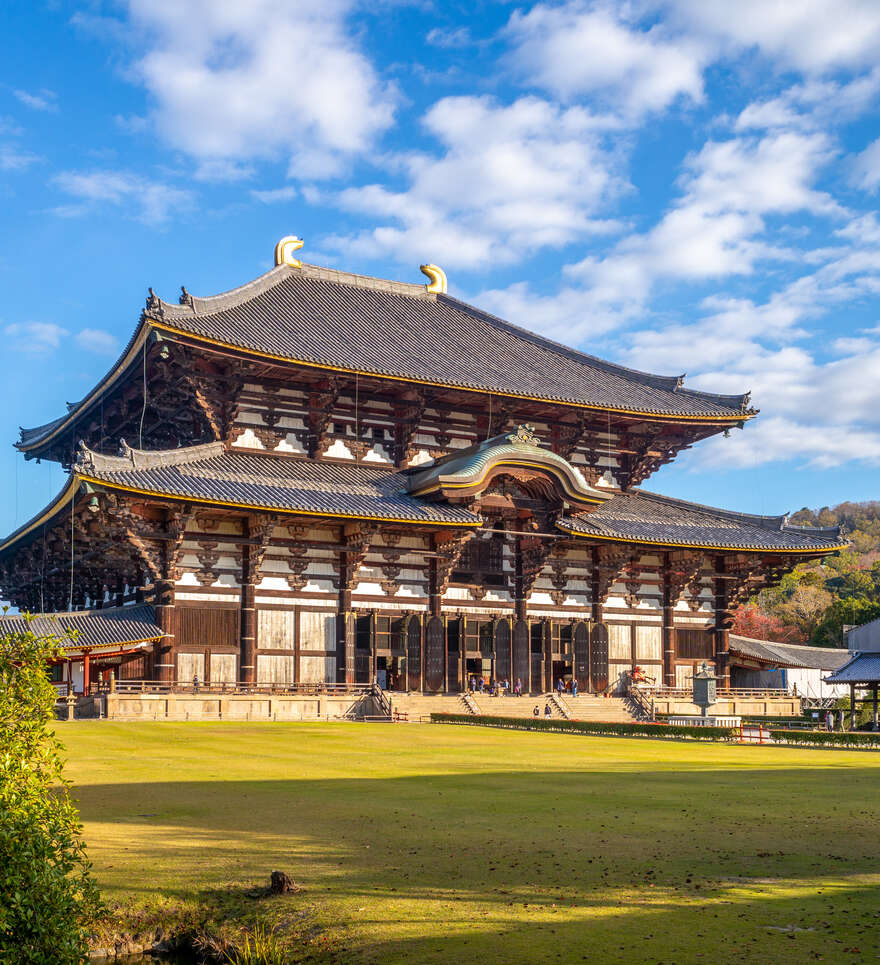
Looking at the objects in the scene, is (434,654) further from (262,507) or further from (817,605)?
(817,605)

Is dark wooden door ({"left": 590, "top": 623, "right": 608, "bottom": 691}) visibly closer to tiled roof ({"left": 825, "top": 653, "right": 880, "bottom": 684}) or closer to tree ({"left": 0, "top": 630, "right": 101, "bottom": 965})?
tiled roof ({"left": 825, "top": 653, "right": 880, "bottom": 684})

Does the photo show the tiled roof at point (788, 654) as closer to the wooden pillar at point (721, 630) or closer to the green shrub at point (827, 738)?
the wooden pillar at point (721, 630)

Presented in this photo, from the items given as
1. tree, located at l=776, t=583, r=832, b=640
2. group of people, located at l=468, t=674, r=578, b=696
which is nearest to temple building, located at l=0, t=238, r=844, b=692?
group of people, located at l=468, t=674, r=578, b=696

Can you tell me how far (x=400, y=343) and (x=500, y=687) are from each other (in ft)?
56.6

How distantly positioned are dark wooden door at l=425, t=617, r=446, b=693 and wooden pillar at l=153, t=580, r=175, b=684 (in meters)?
11.5

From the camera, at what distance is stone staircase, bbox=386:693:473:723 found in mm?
44062

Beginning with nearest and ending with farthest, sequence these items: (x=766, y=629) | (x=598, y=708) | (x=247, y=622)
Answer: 1. (x=247, y=622)
2. (x=598, y=708)
3. (x=766, y=629)

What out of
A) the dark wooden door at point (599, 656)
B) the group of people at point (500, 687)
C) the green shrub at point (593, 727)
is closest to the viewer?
the green shrub at point (593, 727)

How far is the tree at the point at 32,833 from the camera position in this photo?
9.35 metres

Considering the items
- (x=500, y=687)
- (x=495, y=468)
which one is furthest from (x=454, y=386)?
(x=500, y=687)

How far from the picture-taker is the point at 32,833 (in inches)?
377

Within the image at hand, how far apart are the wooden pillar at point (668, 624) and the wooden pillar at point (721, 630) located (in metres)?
2.81

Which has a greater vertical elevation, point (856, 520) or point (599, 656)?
point (856, 520)

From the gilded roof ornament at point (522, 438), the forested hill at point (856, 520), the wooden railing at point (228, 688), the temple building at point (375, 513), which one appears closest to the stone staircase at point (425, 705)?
the wooden railing at point (228, 688)
